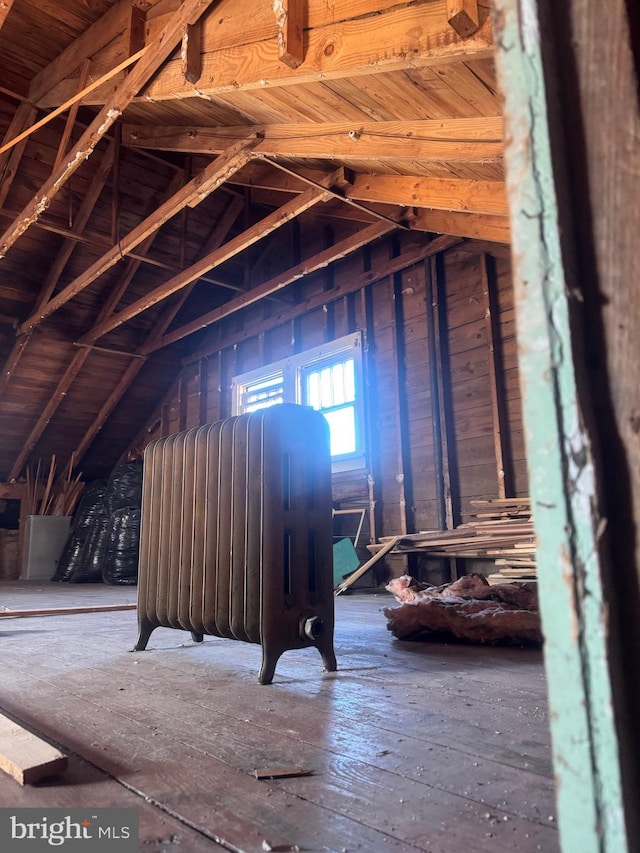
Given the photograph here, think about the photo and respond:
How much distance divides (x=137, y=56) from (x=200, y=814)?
3626mm

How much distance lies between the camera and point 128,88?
3.35 meters

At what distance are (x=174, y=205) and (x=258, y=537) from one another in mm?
3606

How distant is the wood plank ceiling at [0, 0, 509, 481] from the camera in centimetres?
230

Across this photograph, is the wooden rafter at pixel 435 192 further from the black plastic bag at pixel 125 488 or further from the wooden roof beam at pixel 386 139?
the black plastic bag at pixel 125 488

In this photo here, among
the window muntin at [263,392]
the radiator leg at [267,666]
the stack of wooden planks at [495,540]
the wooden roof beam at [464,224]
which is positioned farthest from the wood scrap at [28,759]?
the window muntin at [263,392]

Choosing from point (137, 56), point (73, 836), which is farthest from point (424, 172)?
point (73, 836)

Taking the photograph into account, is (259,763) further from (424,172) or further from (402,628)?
(424,172)

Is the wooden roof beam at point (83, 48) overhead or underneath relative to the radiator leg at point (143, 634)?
overhead

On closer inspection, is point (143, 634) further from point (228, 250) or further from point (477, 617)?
point (228, 250)

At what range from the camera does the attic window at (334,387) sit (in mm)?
5913

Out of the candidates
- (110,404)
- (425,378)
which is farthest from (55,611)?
(110,404)

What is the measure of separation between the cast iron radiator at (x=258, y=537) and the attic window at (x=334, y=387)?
326cm

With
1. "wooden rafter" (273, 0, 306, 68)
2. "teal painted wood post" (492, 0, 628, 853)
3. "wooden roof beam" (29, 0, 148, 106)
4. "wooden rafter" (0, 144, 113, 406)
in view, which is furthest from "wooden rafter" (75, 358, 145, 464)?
"teal painted wood post" (492, 0, 628, 853)

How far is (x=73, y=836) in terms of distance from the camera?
3.01 feet
